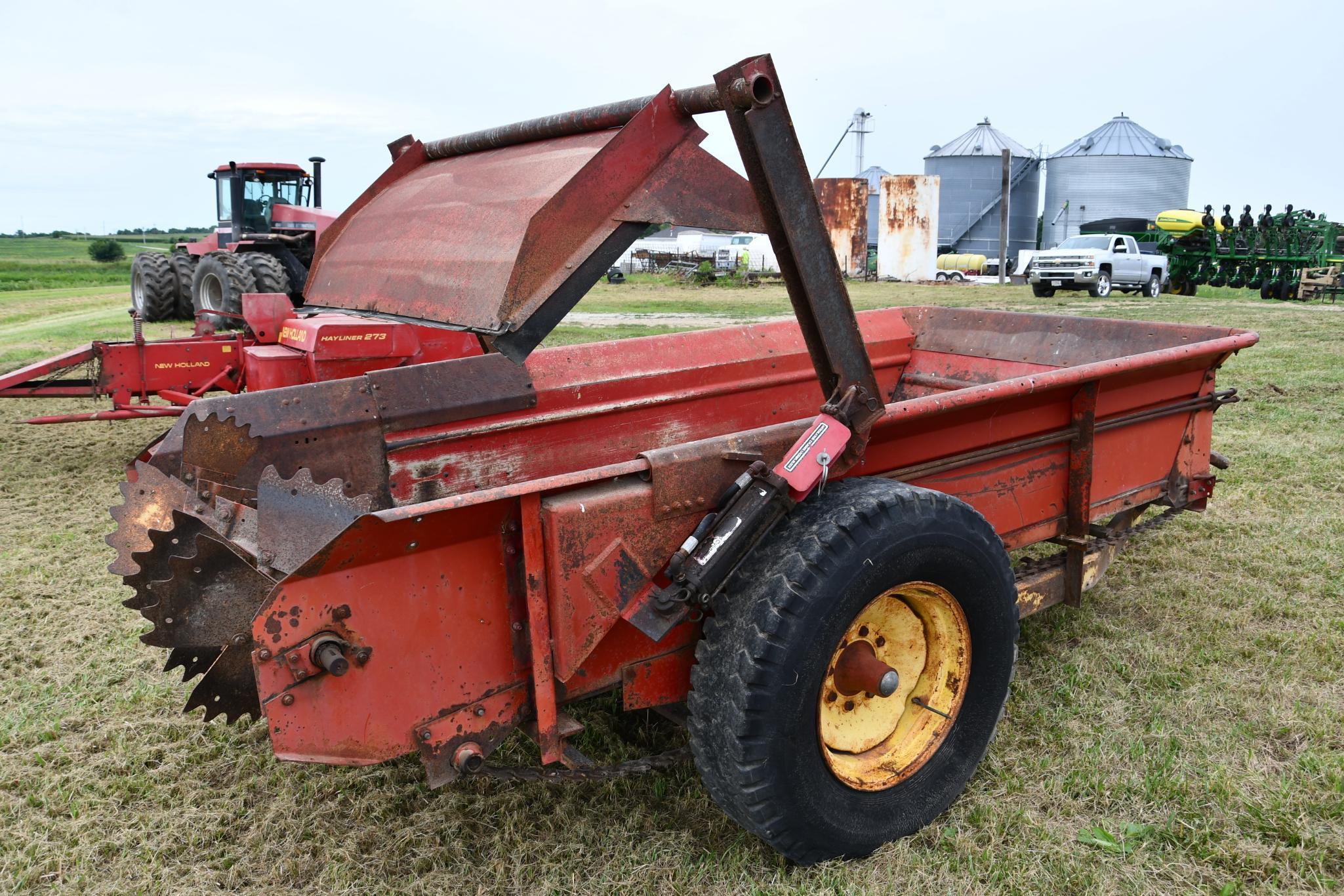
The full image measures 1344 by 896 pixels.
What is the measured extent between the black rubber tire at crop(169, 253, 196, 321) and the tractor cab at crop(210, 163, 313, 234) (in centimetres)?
80

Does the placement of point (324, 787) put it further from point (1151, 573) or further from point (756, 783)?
point (1151, 573)

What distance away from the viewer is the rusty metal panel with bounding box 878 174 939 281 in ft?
93.7

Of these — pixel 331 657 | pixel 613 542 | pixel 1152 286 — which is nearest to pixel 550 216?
pixel 613 542

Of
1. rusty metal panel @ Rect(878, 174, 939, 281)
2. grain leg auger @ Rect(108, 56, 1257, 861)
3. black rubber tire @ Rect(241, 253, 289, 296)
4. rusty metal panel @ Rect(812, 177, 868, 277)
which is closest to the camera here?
grain leg auger @ Rect(108, 56, 1257, 861)

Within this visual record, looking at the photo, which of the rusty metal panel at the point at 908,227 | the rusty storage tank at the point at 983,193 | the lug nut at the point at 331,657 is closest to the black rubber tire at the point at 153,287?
the lug nut at the point at 331,657

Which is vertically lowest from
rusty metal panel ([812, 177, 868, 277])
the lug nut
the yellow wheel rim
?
the yellow wheel rim

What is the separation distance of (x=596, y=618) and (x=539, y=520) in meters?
0.27

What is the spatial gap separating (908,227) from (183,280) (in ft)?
66.0

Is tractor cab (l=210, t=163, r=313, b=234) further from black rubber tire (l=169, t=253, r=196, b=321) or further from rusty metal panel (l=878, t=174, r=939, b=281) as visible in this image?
rusty metal panel (l=878, t=174, r=939, b=281)

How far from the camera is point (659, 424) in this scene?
13.1 ft

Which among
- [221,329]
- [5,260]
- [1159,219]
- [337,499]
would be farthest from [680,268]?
[337,499]

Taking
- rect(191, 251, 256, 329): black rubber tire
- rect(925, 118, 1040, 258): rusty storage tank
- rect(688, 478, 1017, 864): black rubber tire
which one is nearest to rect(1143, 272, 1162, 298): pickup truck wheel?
rect(925, 118, 1040, 258): rusty storage tank

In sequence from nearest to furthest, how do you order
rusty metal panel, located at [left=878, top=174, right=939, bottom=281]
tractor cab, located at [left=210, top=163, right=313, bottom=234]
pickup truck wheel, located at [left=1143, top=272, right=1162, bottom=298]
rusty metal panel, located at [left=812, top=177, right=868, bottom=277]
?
1. tractor cab, located at [left=210, top=163, right=313, bottom=234]
2. pickup truck wheel, located at [left=1143, top=272, right=1162, bottom=298]
3. rusty metal panel, located at [left=812, top=177, right=868, bottom=277]
4. rusty metal panel, located at [left=878, top=174, right=939, bottom=281]

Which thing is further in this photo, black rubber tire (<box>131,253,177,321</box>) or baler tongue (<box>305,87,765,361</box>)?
black rubber tire (<box>131,253,177,321</box>)
